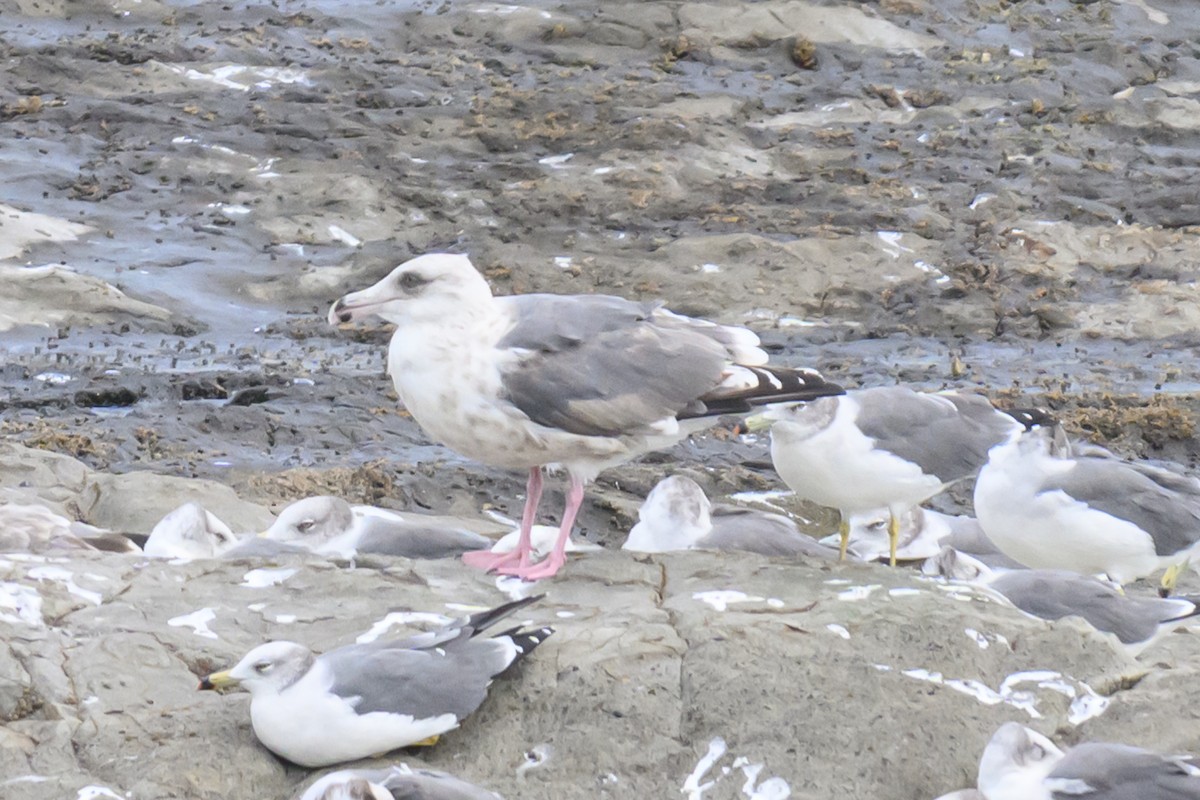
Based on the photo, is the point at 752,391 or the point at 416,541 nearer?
the point at 752,391

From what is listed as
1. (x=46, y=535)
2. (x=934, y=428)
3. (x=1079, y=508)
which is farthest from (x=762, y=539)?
(x=46, y=535)

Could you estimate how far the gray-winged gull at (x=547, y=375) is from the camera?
19.8ft

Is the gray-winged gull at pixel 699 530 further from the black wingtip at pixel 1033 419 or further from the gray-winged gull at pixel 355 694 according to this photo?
the gray-winged gull at pixel 355 694

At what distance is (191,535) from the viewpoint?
23.9 ft

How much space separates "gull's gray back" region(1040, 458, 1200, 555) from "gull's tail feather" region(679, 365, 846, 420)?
1.52 m

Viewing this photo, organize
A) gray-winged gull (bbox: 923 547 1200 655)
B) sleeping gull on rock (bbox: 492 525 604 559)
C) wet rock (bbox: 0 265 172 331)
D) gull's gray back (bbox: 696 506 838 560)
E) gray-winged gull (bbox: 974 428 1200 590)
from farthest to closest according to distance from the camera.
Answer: wet rock (bbox: 0 265 172 331) → gray-winged gull (bbox: 974 428 1200 590) → gull's gray back (bbox: 696 506 838 560) → sleeping gull on rock (bbox: 492 525 604 559) → gray-winged gull (bbox: 923 547 1200 655)

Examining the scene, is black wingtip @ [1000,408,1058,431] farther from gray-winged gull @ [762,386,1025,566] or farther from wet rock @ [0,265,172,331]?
wet rock @ [0,265,172,331]

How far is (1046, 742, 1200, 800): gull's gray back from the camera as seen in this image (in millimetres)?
4855

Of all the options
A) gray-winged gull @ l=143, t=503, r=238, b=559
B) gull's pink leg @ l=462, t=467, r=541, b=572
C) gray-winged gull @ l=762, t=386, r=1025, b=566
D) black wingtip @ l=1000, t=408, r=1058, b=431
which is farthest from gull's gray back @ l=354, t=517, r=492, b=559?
black wingtip @ l=1000, t=408, r=1058, b=431

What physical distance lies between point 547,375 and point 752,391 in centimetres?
77

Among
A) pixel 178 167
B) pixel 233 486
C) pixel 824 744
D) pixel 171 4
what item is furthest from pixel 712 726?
pixel 171 4

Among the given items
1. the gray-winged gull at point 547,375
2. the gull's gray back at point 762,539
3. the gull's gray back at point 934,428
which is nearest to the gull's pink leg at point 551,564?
the gray-winged gull at point 547,375

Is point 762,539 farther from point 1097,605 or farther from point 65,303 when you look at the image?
point 65,303

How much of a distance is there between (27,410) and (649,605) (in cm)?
595
